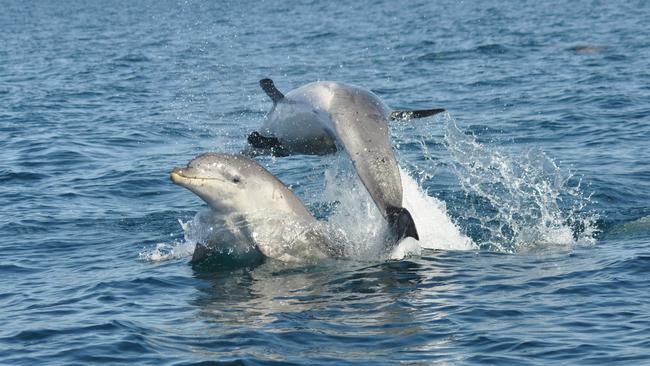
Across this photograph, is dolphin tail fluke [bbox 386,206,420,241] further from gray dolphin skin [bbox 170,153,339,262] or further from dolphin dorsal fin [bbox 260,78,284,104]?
dolphin dorsal fin [bbox 260,78,284,104]

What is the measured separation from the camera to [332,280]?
44.3 feet

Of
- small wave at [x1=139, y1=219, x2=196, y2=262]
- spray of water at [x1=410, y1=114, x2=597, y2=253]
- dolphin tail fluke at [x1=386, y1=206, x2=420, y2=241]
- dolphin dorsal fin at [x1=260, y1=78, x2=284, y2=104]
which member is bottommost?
spray of water at [x1=410, y1=114, x2=597, y2=253]

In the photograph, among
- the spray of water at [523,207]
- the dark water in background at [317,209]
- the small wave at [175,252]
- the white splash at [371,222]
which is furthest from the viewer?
the spray of water at [523,207]

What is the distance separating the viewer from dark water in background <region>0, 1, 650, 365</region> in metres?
11.2

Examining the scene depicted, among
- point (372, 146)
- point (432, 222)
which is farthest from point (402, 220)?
point (432, 222)

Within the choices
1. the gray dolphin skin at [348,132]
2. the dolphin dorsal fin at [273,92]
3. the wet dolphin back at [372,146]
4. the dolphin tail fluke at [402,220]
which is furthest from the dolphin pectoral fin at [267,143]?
the dolphin tail fluke at [402,220]

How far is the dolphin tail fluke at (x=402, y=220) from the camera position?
13.2m

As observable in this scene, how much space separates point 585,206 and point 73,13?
7645cm

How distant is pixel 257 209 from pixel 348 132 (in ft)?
5.04

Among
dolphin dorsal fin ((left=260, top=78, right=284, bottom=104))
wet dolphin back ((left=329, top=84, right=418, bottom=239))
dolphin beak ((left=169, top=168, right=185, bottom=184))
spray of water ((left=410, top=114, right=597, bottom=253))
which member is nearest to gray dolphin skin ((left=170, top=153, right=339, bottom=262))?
dolphin beak ((left=169, top=168, right=185, bottom=184))

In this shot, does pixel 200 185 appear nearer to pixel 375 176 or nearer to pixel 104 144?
pixel 375 176

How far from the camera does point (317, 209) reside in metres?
17.5

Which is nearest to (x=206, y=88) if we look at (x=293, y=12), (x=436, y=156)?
(x=436, y=156)

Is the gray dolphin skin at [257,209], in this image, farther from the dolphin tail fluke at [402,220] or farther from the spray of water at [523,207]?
the spray of water at [523,207]
